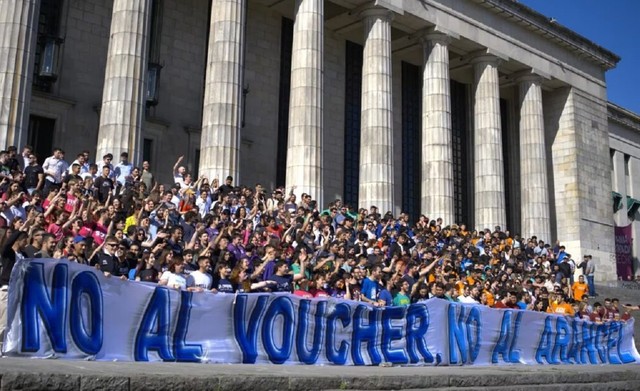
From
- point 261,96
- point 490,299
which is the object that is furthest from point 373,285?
point 261,96

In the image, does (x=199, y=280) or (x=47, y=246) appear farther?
(x=199, y=280)

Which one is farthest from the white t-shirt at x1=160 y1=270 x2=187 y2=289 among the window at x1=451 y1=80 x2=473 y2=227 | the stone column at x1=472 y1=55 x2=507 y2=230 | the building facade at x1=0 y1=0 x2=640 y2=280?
the window at x1=451 y1=80 x2=473 y2=227

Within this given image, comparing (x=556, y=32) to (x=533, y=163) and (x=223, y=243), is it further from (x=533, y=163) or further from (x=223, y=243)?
(x=223, y=243)

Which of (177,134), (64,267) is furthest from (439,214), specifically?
(64,267)

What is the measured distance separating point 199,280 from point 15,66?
1061 centimetres

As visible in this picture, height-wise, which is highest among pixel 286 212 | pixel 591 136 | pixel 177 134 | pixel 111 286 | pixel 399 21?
pixel 399 21

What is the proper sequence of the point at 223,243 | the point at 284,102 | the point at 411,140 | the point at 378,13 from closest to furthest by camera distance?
1. the point at 223,243
2. the point at 378,13
3. the point at 284,102
4. the point at 411,140

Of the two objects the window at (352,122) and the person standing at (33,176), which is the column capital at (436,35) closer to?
the window at (352,122)

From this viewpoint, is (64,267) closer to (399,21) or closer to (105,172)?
(105,172)

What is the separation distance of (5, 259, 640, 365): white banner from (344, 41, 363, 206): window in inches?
695

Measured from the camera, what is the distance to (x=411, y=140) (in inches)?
1366

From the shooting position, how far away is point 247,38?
1142 inches

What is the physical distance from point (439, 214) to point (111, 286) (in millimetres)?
20875

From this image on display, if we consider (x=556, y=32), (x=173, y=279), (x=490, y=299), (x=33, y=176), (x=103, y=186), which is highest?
(x=556, y=32)
